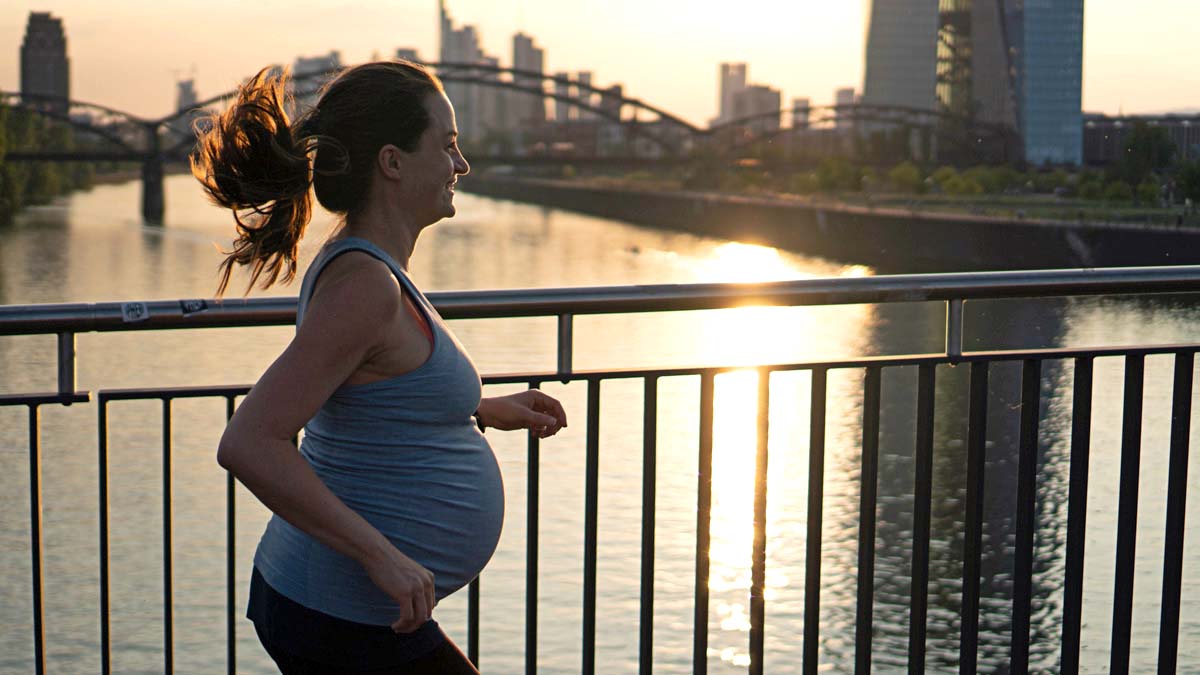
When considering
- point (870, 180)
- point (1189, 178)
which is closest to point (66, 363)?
point (1189, 178)

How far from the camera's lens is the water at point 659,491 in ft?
60.3

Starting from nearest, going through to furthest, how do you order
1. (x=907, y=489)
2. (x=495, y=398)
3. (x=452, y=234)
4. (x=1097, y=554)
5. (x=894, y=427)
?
(x=495, y=398)
(x=1097, y=554)
(x=907, y=489)
(x=894, y=427)
(x=452, y=234)

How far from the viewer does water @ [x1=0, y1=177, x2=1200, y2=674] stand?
18.4m

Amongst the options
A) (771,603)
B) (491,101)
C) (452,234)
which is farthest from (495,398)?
(491,101)

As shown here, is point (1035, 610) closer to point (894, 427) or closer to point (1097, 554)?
point (1097, 554)

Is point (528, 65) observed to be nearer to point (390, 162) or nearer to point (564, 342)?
point (564, 342)

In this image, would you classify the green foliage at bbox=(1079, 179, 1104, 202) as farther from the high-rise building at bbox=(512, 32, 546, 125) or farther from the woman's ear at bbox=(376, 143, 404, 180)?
the high-rise building at bbox=(512, 32, 546, 125)

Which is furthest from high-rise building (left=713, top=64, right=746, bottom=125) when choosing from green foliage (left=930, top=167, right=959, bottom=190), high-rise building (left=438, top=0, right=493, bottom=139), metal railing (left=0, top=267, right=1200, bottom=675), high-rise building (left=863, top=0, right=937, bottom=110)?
metal railing (left=0, top=267, right=1200, bottom=675)

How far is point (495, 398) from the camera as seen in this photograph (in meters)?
1.66

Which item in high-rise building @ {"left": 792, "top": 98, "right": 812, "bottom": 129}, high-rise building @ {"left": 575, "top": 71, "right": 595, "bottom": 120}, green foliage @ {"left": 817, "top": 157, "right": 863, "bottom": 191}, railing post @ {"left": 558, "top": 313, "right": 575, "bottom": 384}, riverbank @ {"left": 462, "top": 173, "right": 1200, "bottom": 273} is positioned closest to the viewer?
railing post @ {"left": 558, "top": 313, "right": 575, "bottom": 384}

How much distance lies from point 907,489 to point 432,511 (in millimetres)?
24946

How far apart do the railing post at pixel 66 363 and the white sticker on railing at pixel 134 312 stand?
7 centimetres

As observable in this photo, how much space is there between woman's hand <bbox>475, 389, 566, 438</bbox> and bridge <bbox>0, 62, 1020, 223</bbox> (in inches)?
1703

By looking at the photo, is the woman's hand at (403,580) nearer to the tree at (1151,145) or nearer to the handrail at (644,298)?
the handrail at (644,298)
